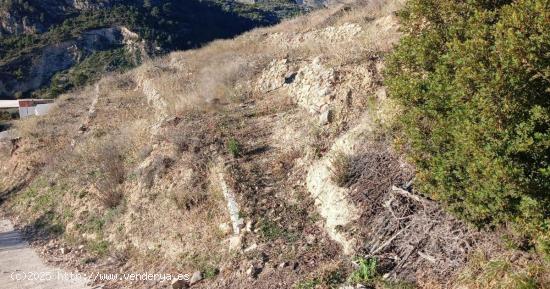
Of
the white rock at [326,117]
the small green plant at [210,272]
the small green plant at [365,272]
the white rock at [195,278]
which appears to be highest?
the white rock at [326,117]

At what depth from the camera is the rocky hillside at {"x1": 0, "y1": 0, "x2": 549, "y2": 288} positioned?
223 inches

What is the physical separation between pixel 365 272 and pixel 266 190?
→ 9.99 feet

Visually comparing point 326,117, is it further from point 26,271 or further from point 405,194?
point 26,271

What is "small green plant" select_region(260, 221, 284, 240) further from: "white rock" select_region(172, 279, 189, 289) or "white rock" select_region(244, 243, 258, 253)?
"white rock" select_region(172, 279, 189, 289)

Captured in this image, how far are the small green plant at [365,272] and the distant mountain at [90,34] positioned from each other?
138 ft

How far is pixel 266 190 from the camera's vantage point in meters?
8.27

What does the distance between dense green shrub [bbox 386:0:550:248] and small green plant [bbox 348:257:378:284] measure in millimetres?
1188

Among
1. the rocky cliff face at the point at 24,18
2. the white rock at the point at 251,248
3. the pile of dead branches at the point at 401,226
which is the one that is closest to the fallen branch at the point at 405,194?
the pile of dead branches at the point at 401,226

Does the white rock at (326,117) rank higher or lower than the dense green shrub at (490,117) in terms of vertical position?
lower

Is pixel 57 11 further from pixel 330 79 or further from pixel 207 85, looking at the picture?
pixel 330 79

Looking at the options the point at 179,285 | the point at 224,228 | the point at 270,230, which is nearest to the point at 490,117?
the point at 270,230

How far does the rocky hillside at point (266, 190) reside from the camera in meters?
5.66

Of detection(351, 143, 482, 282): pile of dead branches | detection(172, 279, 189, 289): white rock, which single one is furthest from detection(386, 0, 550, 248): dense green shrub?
detection(172, 279, 189, 289): white rock

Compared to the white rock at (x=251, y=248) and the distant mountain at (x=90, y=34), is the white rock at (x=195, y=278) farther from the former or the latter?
the distant mountain at (x=90, y=34)
